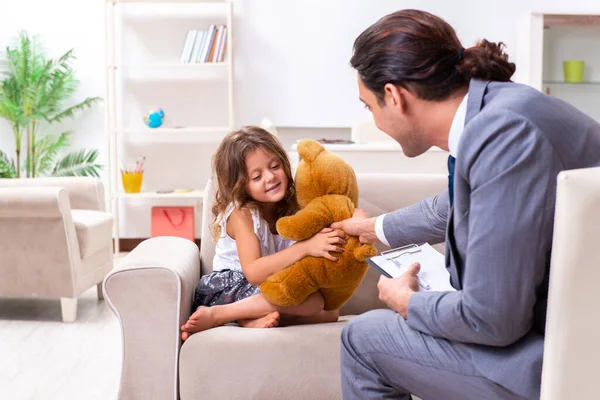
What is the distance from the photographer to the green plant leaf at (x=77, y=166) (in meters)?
5.88

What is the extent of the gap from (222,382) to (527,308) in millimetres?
964

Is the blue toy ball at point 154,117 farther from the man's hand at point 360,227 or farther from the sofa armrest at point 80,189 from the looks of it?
the man's hand at point 360,227

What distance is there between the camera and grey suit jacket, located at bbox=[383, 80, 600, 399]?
1283 mm

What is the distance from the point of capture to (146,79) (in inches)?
237

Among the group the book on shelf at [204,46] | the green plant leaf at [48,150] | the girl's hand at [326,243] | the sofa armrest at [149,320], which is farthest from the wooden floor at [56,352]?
the book on shelf at [204,46]

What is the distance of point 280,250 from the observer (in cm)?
227

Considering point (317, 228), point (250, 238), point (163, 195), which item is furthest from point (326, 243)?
point (163, 195)

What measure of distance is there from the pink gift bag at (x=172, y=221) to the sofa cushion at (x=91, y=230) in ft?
5.32

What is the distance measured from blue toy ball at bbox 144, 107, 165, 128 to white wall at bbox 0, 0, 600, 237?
207 mm

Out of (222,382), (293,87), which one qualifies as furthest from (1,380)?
(293,87)

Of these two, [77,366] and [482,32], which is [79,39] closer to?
[482,32]


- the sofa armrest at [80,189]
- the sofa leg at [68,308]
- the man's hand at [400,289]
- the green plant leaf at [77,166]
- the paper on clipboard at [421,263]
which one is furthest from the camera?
the green plant leaf at [77,166]

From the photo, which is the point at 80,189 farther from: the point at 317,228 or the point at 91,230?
the point at 317,228

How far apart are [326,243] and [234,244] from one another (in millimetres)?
400
